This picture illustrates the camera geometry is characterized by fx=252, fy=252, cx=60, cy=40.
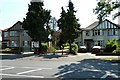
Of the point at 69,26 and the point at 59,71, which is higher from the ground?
the point at 69,26

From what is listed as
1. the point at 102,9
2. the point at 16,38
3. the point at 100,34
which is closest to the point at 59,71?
the point at 102,9

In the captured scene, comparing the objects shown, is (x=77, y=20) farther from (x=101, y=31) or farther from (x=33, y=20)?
(x=101, y=31)

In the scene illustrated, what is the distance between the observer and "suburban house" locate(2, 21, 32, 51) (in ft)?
222

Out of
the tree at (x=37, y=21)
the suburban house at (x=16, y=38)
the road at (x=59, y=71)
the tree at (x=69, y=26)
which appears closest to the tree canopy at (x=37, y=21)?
the tree at (x=37, y=21)

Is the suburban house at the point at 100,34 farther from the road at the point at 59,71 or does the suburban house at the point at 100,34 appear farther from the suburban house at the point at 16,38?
the road at the point at 59,71

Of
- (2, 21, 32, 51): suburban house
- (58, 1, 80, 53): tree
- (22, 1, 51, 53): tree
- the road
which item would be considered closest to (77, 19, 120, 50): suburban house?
(2, 21, 32, 51): suburban house

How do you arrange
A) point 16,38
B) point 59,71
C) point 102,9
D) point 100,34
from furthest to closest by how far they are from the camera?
point 16,38, point 100,34, point 102,9, point 59,71

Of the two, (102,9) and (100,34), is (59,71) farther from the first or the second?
(100,34)

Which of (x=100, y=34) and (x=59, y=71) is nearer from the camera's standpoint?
(x=59, y=71)

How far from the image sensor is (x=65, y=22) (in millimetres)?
43312

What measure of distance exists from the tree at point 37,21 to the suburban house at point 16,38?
21845 millimetres

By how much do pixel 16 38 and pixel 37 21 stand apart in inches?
1031

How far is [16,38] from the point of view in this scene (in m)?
69.0

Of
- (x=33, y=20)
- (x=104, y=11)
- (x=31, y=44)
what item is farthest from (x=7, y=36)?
(x=104, y=11)
